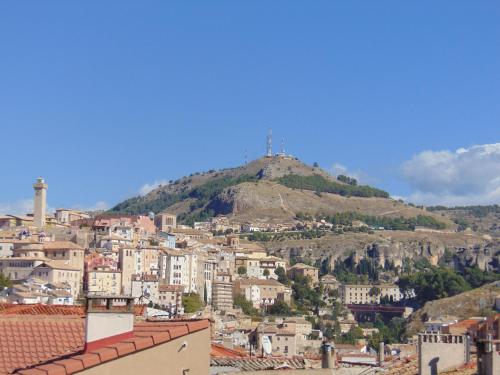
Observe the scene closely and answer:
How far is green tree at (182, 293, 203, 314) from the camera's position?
114 m

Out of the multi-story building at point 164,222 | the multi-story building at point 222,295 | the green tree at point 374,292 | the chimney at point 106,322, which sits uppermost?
the multi-story building at point 164,222

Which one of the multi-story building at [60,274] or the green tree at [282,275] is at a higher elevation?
the green tree at [282,275]

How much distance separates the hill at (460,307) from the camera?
411 ft

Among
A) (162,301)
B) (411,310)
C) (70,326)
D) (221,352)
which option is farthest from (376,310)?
(70,326)

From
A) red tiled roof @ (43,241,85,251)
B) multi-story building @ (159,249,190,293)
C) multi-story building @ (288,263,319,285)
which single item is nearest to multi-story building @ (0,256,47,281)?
red tiled roof @ (43,241,85,251)

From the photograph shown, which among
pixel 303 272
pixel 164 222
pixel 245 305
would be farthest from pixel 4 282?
pixel 164 222

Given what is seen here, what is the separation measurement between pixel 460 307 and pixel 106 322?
12297cm

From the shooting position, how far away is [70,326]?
1134cm

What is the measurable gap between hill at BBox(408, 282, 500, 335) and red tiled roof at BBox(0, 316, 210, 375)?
112 meters

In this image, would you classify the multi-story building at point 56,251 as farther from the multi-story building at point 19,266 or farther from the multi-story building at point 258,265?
the multi-story building at point 258,265

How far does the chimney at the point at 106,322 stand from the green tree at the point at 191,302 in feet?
333

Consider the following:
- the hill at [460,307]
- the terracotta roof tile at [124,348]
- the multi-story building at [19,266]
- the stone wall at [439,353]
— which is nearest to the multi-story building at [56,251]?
the multi-story building at [19,266]

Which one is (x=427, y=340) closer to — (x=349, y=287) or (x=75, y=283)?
(x=75, y=283)

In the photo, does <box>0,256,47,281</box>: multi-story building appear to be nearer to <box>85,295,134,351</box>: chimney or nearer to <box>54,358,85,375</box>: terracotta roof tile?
<box>85,295,134,351</box>: chimney
